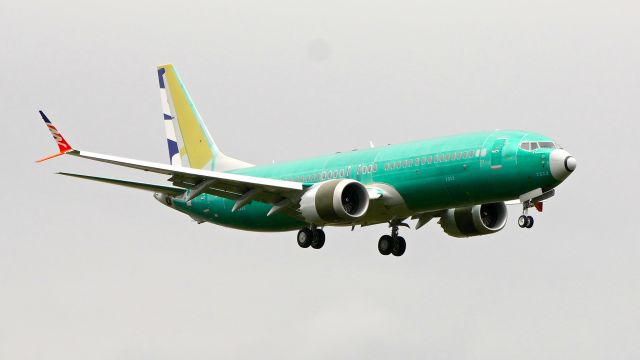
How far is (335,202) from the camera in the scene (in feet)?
193

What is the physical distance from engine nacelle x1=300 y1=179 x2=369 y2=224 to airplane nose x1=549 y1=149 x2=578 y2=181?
8.19m

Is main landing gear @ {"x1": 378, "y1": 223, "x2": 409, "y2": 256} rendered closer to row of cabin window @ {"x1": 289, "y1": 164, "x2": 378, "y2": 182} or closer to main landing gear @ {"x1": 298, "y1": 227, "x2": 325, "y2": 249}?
main landing gear @ {"x1": 298, "y1": 227, "x2": 325, "y2": 249}

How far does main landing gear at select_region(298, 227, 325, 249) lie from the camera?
62625 millimetres

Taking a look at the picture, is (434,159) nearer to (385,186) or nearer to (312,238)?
(385,186)

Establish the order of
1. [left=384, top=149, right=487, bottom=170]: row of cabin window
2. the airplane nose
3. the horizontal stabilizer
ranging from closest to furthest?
the airplane nose, [left=384, top=149, right=487, bottom=170]: row of cabin window, the horizontal stabilizer

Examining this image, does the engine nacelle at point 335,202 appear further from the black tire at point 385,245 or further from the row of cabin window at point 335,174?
the black tire at point 385,245

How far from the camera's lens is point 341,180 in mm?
59844

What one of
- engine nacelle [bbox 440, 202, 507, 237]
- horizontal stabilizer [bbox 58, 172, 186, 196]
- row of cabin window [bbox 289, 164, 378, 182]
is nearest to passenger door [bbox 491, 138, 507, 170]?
row of cabin window [bbox 289, 164, 378, 182]

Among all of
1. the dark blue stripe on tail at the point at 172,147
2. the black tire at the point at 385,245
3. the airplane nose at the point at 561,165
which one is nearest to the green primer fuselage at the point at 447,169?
the airplane nose at the point at 561,165

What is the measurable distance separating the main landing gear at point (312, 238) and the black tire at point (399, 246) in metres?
4.35

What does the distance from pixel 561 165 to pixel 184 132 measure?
25.5 metres

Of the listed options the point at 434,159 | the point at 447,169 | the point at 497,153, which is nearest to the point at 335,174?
the point at 434,159

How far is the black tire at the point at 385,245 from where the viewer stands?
2584 inches

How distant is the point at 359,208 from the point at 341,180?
1392 millimetres
